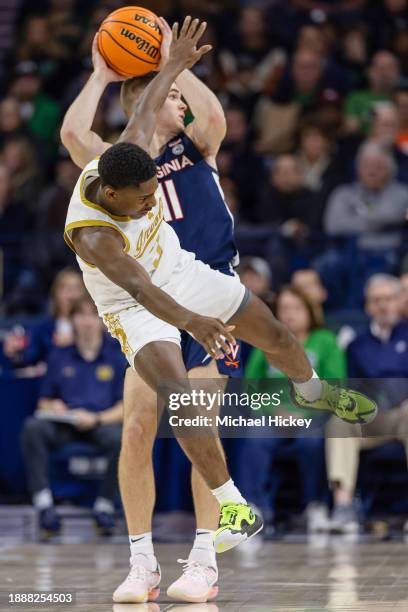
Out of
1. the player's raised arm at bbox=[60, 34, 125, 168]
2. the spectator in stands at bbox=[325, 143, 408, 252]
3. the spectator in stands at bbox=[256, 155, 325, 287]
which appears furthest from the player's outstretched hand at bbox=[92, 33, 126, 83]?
the spectator in stands at bbox=[325, 143, 408, 252]

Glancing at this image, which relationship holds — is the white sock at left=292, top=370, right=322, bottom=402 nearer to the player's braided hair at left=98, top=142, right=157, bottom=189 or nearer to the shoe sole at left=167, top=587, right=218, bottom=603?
the shoe sole at left=167, top=587, right=218, bottom=603

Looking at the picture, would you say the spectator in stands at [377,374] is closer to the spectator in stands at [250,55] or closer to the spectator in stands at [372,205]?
the spectator in stands at [372,205]

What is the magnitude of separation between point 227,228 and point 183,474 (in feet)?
11.0

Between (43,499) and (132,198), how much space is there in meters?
4.47

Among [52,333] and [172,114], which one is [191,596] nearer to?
[172,114]

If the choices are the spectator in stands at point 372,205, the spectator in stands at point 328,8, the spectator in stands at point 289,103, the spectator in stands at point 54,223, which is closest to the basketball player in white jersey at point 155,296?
the spectator in stands at point 372,205

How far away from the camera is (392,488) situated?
31.8 feet

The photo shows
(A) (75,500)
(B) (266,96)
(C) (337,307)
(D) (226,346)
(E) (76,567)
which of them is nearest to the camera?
(D) (226,346)

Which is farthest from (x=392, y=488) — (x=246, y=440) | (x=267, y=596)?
Result: (x=267, y=596)

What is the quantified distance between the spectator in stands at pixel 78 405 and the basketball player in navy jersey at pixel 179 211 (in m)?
3.29

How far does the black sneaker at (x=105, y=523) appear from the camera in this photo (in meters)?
9.31

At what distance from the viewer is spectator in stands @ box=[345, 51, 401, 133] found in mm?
12711

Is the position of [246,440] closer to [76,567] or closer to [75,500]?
[75,500]

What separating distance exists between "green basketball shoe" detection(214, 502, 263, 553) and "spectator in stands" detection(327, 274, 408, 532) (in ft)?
11.0
